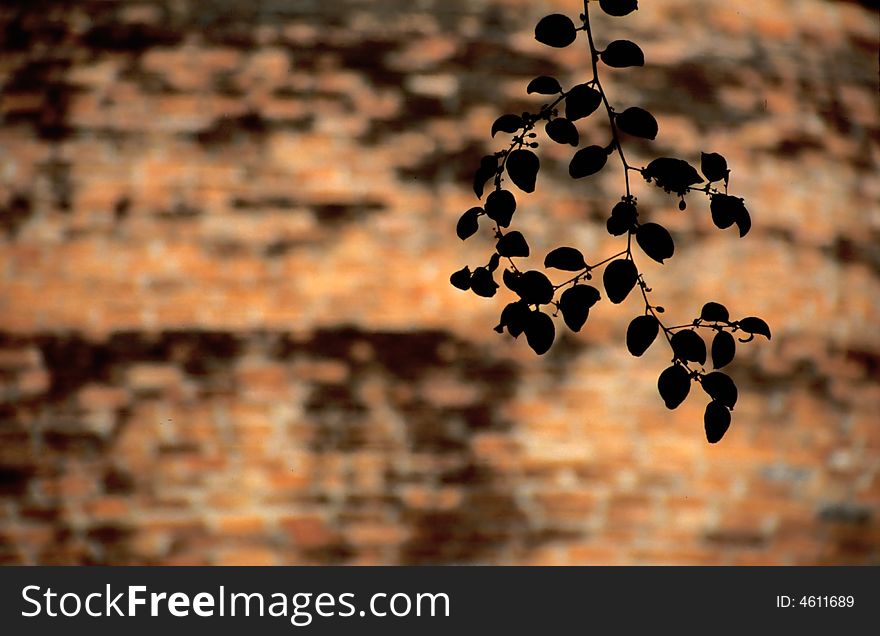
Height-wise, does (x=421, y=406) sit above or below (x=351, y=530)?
above

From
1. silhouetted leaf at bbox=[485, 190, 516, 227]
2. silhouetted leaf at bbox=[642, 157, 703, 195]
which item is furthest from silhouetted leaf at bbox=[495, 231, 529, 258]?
silhouetted leaf at bbox=[642, 157, 703, 195]

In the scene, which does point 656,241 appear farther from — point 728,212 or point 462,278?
point 462,278

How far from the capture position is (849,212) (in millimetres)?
1331

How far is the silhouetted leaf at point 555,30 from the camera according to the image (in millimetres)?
Result: 728

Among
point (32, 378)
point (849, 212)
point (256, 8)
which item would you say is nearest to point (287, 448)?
point (32, 378)

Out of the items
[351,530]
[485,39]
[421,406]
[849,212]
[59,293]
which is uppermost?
[485,39]

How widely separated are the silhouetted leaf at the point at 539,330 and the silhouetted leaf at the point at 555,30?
0.79ft

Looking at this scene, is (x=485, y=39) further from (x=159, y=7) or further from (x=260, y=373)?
(x=260, y=373)

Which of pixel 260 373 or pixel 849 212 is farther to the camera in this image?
pixel 849 212

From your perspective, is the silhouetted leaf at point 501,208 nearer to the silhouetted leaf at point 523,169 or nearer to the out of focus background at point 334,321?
the silhouetted leaf at point 523,169

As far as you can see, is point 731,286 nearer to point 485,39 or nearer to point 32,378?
Result: point 485,39

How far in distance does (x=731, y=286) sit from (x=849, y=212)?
280 mm

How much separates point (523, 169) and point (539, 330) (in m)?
0.14

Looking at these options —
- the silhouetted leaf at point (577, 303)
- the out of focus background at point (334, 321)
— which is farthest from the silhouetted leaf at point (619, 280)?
the out of focus background at point (334, 321)
